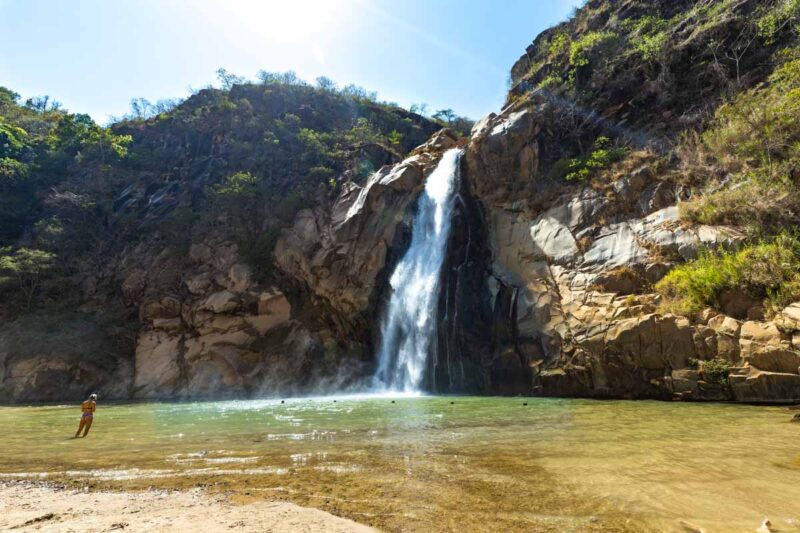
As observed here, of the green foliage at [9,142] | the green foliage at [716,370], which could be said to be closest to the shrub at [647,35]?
the green foliage at [716,370]

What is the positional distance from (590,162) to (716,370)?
37.8 ft

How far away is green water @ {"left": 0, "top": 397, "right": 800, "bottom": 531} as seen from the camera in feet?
13.1

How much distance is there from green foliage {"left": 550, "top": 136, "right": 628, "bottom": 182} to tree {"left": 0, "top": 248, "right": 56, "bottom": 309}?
32.6m

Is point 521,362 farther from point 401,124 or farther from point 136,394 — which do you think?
point 401,124

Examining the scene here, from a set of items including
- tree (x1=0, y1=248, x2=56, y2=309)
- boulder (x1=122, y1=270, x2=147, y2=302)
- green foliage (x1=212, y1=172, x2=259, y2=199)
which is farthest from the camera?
green foliage (x1=212, y1=172, x2=259, y2=199)

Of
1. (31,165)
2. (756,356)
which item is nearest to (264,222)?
(31,165)

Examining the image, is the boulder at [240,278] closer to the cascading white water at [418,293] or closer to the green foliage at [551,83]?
the cascading white water at [418,293]

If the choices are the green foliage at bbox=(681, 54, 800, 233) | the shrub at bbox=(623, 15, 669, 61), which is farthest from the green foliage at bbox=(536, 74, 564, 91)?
the green foliage at bbox=(681, 54, 800, 233)

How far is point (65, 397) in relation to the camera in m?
24.4

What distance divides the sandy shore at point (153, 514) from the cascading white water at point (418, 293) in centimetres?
1613

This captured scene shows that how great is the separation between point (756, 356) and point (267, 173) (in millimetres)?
33386

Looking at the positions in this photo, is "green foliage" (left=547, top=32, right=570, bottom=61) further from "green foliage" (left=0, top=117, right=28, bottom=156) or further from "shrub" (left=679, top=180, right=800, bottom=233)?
"green foliage" (left=0, top=117, right=28, bottom=156)

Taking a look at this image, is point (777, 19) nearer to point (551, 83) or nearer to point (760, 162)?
point (760, 162)

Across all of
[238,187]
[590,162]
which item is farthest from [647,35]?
[238,187]
